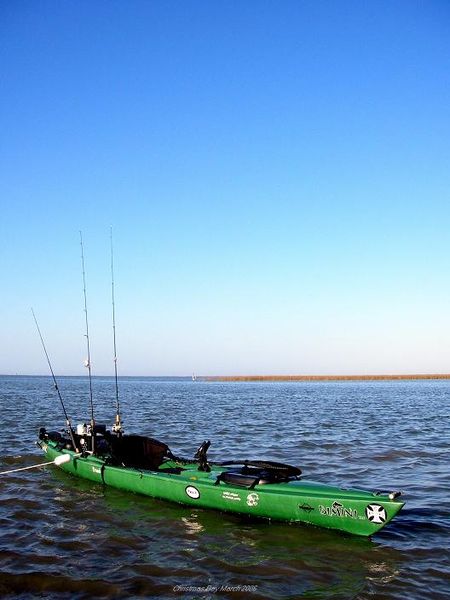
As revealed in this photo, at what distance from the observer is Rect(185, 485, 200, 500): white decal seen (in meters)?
11.0

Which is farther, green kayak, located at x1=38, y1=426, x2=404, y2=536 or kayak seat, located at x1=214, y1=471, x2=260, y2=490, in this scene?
kayak seat, located at x1=214, y1=471, x2=260, y2=490

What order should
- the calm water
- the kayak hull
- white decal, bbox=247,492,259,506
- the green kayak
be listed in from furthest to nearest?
white decal, bbox=247,492,259,506
the green kayak
the kayak hull
the calm water

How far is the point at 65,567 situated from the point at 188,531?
2.55 m

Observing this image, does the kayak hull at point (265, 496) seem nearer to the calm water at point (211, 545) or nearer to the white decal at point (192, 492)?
the white decal at point (192, 492)

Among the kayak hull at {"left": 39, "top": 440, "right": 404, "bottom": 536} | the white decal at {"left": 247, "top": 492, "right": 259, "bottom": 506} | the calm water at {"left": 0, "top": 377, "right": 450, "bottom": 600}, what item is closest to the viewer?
the calm water at {"left": 0, "top": 377, "right": 450, "bottom": 600}

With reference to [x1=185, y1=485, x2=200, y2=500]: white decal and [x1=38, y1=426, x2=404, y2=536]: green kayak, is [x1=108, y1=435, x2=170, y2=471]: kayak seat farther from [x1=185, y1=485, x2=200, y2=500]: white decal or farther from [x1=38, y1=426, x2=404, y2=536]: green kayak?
[x1=185, y1=485, x2=200, y2=500]: white decal

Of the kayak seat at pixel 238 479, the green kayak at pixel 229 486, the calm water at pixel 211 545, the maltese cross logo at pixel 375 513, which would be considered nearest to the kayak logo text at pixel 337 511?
the green kayak at pixel 229 486

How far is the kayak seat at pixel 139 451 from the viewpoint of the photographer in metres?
13.3

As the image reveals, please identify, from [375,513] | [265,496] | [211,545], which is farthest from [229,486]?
[375,513]

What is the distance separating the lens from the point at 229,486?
10648mm

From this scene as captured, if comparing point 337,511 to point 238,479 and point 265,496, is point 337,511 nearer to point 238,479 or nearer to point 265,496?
point 265,496

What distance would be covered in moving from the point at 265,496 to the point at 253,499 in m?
0.28

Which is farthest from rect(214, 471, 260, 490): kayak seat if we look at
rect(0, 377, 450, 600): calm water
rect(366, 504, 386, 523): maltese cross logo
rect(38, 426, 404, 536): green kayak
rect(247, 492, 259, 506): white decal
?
rect(366, 504, 386, 523): maltese cross logo

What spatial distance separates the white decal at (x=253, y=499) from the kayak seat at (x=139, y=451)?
3.52 meters
